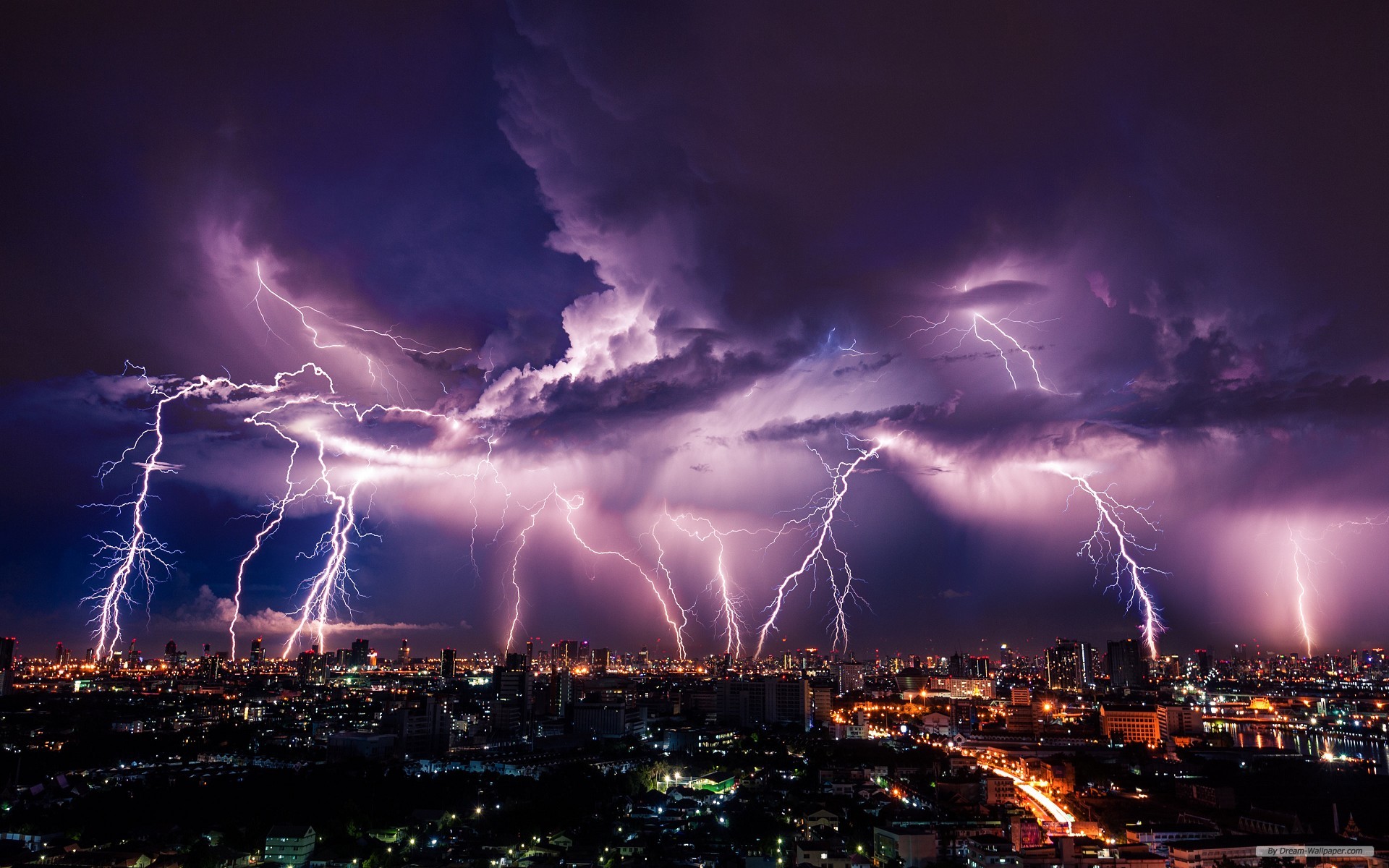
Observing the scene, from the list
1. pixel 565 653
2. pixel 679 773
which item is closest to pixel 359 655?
pixel 565 653

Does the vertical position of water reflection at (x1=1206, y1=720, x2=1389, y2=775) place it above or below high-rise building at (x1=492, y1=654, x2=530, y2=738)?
below

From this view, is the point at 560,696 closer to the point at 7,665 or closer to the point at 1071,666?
the point at 7,665

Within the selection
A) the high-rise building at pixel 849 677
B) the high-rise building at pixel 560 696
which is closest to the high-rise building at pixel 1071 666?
the high-rise building at pixel 849 677

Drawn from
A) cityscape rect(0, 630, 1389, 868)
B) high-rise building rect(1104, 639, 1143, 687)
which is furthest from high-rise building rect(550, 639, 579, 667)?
high-rise building rect(1104, 639, 1143, 687)

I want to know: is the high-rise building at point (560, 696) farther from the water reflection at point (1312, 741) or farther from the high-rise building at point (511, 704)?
the water reflection at point (1312, 741)

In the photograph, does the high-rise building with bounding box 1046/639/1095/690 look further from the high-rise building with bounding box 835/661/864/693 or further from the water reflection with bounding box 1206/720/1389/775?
the water reflection with bounding box 1206/720/1389/775

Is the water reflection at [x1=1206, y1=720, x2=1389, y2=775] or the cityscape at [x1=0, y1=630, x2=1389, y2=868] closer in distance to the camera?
the cityscape at [x1=0, y1=630, x2=1389, y2=868]
